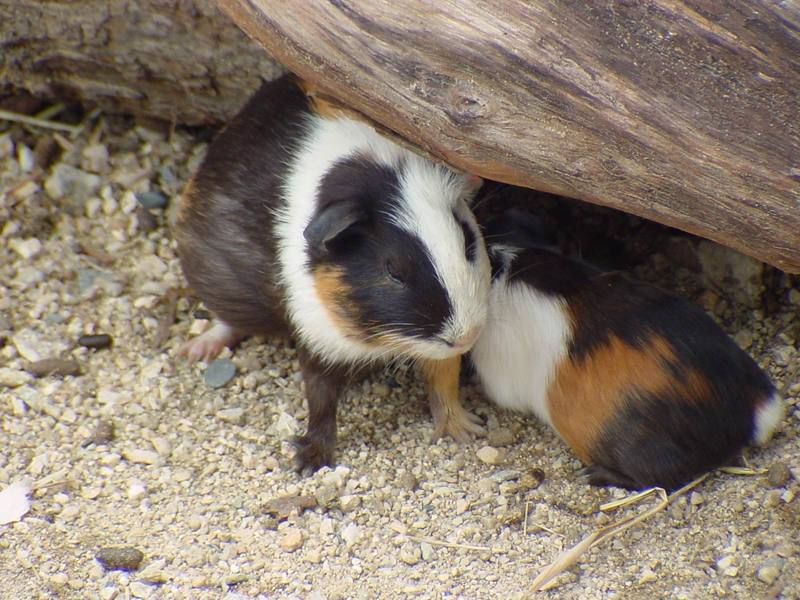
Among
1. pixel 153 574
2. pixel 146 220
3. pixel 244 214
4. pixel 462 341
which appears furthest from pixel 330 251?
pixel 146 220

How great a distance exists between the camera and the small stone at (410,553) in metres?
3.40

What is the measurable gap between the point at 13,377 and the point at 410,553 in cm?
201

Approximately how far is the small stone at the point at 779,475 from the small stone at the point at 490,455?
1.06 m

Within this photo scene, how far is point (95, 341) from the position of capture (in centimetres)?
→ 445

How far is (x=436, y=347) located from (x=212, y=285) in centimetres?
134

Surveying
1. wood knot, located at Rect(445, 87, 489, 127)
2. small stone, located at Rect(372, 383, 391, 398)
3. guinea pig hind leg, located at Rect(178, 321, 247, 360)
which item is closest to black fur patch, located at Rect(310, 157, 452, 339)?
wood knot, located at Rect(445, 87, 489, 127)

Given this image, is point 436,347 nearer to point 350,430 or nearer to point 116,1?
point 350,430

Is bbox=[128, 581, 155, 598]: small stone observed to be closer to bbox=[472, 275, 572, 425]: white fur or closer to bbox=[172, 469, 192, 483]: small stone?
bbox=[172, 469, 192, 483]: small stone

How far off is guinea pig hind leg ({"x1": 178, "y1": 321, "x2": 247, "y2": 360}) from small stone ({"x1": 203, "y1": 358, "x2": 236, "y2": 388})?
78 mm

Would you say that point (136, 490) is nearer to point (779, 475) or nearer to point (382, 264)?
point (382, 264)

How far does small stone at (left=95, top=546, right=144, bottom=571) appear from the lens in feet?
10.9

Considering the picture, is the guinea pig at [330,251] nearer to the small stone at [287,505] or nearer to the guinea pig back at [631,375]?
the small stone at [287,505]

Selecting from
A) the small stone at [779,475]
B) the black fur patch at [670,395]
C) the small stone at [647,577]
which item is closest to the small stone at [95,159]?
the black fur patch at [670,395]

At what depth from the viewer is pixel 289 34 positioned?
3.04 meters
